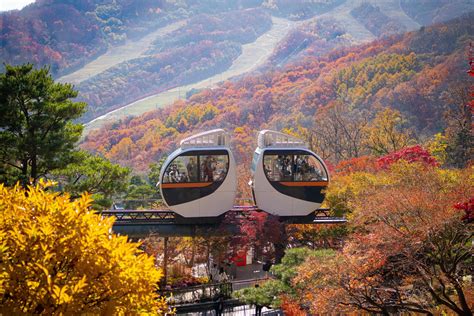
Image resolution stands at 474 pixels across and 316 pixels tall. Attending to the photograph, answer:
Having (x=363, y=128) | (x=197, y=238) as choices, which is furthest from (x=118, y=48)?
(x=197, y=238)

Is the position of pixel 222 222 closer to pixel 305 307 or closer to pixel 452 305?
pixel 305 307

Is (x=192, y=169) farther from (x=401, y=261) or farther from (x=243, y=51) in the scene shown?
(x=243, y=51)

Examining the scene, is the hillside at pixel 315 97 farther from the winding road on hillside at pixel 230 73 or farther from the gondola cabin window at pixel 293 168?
the gondola cabin window at pixel 293 168

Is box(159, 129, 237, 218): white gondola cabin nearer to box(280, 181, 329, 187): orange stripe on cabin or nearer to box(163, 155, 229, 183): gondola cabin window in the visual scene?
box(163, 155, 229, 183): gondola cabin window

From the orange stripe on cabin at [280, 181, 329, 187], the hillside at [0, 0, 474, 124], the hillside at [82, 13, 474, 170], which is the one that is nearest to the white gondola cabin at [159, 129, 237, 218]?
the orange stripe on cabin at [280, 181, 329, 187]

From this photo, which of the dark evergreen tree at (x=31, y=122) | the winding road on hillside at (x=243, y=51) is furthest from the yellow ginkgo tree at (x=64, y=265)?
the winding road on hillside at (x=243, y=51)

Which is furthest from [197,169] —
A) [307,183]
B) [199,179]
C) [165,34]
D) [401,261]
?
[165,34]

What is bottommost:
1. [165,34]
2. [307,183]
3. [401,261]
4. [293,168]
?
[401,261]
